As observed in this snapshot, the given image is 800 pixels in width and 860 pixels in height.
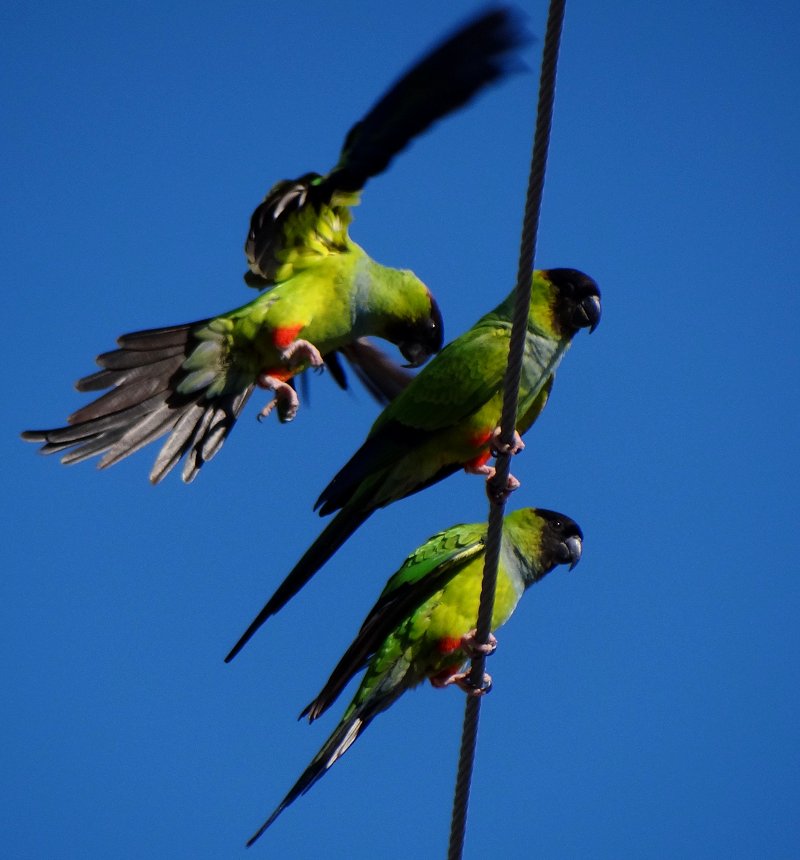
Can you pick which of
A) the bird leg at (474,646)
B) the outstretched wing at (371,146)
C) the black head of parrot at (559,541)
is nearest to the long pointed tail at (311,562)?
the bird leg at (474,646)

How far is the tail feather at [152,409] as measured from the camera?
453 centimetres

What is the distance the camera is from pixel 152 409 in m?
4.66

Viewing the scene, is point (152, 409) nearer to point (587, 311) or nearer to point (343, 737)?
point (343, 737)

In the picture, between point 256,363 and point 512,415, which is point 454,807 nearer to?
point 512,415

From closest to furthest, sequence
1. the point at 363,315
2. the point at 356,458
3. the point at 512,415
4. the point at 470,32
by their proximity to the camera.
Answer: the point at 512,415 < the point at 470,32 < the point at 356,458 < the point at 363,315

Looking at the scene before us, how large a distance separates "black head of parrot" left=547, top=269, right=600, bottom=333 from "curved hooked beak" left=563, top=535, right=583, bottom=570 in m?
0.90

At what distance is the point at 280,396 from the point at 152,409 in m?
0.52

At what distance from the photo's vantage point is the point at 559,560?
4691 mm

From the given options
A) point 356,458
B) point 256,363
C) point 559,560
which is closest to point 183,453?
point 256,363

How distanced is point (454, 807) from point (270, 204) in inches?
98.5

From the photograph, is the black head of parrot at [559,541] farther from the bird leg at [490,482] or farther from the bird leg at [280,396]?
the bird leg at [280,396]

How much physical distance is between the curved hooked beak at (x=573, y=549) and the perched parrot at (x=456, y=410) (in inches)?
23.9

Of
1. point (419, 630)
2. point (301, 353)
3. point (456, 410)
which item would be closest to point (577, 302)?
point (456, 410)

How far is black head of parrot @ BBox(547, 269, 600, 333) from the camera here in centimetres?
430
